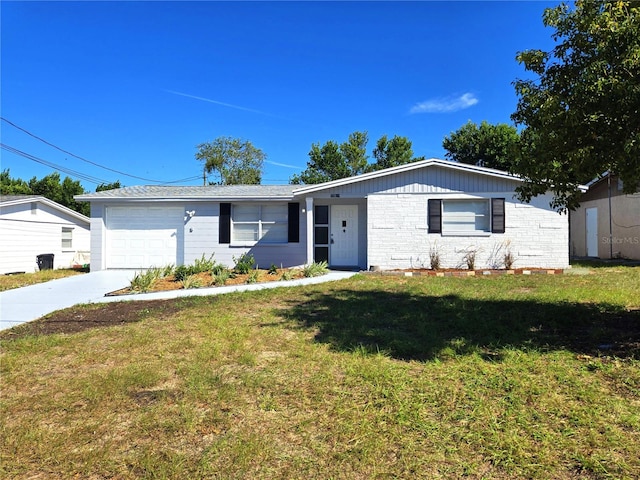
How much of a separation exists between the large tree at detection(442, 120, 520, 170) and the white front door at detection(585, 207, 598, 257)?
8.10m

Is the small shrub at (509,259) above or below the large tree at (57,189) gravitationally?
below

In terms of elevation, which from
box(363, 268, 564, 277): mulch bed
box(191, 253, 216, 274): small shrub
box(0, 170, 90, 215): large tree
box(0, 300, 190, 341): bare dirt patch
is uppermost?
box(0, 170, 90, 215): large tree

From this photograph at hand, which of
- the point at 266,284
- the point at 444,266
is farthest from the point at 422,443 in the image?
the point at 444,266

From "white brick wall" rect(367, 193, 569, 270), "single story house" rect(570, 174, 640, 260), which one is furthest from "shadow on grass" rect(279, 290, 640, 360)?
"single story house" rect(570, 174, 640, 260)

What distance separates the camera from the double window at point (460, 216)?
1270cm

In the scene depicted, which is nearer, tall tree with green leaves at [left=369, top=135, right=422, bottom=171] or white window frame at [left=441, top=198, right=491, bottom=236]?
white window frame at [left=441, top=198, right=491, bottom=236]

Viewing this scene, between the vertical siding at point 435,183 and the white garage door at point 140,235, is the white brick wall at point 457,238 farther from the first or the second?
the white garage door at point 140,235

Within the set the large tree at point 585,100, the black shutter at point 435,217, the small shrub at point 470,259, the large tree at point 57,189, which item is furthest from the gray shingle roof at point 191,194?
the large tree at point 57,189

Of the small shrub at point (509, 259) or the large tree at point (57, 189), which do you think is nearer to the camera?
the small shrub at point (509, 259)

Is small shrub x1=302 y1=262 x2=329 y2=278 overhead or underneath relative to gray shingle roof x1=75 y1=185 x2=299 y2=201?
underneath

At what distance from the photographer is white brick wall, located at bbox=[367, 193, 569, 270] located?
12.5m

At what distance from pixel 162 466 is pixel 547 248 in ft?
42.9

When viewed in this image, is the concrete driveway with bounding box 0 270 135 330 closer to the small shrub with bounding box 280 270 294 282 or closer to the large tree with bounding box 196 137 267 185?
the small shrub with bounding box 280 270 294 282

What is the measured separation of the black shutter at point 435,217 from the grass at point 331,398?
653 cm
